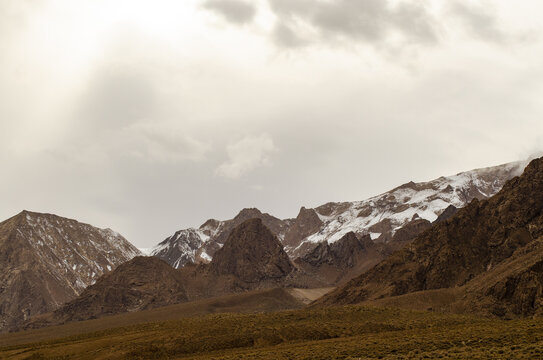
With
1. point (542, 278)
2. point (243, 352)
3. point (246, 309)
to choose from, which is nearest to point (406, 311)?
point (542, 278)

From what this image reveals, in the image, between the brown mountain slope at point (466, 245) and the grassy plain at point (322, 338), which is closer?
the grassy plain at point (322, 338)

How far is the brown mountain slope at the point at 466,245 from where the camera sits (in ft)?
422

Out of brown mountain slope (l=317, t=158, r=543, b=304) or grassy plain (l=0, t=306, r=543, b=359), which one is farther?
brown mountain slope (l=317, t=158, r=543, b=304)

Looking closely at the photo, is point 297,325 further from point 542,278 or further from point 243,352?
point 542,278

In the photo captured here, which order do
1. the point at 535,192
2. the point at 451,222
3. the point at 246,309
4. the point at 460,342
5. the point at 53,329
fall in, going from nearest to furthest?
the point at 460,342 → the point at 535,192 → the point at 451,222 → the point at 53,329 → the point at 246,309

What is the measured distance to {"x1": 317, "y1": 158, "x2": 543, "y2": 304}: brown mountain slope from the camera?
422 feet

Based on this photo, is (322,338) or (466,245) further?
(466,245)

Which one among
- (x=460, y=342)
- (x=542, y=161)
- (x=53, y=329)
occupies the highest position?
(x=542, y=161)

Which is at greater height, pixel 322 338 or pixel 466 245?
pixel 466 245

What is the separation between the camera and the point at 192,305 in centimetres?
19188

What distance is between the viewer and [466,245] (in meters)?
139

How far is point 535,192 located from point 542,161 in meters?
10.1

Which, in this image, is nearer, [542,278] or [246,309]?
[542,278]

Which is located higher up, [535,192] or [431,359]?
[535,192]
